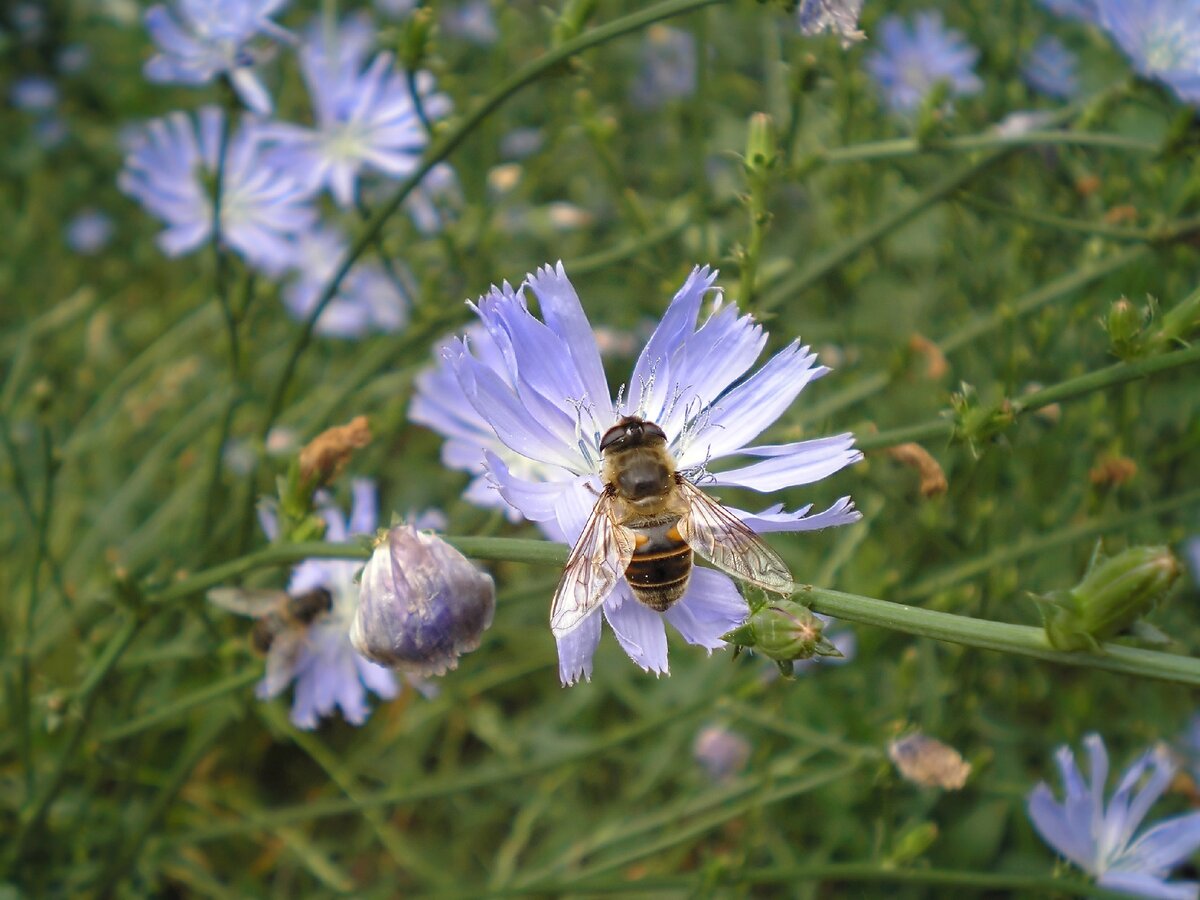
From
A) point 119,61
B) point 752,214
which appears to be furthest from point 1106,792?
point 119,61

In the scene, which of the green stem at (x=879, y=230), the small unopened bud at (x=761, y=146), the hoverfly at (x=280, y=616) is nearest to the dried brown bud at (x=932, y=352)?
the green stem at (x=879, y=230)

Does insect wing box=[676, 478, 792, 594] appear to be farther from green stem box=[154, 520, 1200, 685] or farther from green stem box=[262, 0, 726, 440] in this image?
green stem box=[262, 0, 726, 440]

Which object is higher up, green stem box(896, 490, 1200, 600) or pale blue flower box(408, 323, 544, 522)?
green stem box(896, 490, 1200, 600)

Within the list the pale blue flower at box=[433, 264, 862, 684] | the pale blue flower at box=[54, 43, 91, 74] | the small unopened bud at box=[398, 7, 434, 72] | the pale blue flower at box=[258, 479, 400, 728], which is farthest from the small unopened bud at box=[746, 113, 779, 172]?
the pale blue flower at box=[54, 43, 91, 74]

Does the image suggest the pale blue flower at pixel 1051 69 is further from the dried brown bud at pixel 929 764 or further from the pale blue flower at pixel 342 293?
the dried brown bud at pixel 929 764

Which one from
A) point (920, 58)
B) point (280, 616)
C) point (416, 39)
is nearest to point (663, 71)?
point (920, 58)

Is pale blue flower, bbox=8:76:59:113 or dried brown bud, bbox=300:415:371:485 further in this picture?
pale blue flower, bbox=8:76:59:113
